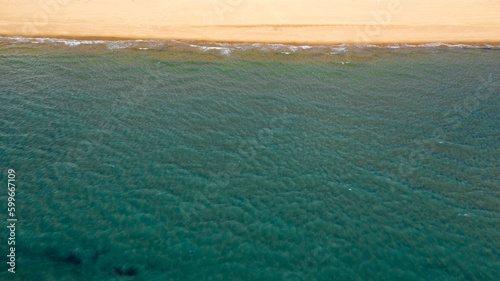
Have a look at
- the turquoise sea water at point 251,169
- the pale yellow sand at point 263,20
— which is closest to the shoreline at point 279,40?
the pale yellow sand at point 263,20

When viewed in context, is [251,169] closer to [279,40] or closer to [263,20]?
[279,40]

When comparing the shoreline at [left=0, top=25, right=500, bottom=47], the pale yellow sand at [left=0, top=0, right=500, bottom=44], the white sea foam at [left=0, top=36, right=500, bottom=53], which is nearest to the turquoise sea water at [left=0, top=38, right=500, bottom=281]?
the white sea foam at [left=0, top=36, right=500, bottom=53]

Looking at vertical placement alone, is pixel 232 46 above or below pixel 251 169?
above

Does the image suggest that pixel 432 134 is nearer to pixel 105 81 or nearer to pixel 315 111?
pixel 315 111

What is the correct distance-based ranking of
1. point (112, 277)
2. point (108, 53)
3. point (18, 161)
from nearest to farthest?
point (112, 277)
point (18, 161)
point (108, 53)

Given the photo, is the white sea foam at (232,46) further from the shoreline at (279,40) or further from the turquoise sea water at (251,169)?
the turquoise sea water at (251,169)

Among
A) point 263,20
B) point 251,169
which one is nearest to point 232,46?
point 263,20

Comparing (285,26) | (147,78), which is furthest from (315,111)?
(285,26)

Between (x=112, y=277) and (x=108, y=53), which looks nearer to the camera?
(x=112, y=277)
